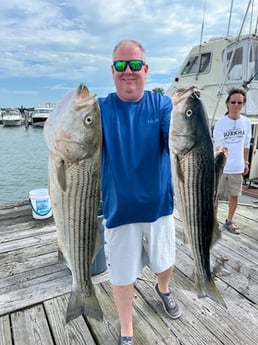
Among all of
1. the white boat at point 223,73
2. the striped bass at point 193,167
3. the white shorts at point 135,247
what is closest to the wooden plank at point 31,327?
the white shorts at point 135,247

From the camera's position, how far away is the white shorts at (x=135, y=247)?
74.4 inches

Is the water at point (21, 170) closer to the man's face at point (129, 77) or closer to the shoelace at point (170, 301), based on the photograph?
the shoelace at point (170, 301)

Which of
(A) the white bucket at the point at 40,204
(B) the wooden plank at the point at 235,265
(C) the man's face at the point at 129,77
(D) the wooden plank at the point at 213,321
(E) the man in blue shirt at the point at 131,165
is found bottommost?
(D) the wooden plank at the point at 213,321

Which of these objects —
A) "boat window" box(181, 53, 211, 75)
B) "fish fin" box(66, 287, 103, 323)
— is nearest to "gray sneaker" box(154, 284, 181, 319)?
"fish fin" box(66, 287, 103, 323)

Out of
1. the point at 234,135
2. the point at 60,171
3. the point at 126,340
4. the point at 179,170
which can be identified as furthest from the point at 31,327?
the point at 234,135

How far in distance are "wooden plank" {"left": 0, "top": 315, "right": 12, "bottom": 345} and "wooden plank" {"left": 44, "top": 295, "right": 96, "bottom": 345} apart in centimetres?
30

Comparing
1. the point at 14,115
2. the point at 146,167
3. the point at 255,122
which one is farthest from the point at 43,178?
the point at 14,115

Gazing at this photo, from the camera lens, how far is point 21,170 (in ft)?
58.1

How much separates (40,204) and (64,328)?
2.21 meters

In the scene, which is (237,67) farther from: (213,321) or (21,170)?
(21,170)

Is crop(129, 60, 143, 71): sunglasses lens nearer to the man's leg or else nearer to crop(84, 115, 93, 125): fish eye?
crop(84, 115, 93, 125): fish eye

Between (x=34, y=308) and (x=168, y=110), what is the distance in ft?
6.37

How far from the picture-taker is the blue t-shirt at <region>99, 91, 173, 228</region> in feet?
5.76

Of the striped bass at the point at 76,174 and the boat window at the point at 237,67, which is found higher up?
the boat window at the point at 237,67
